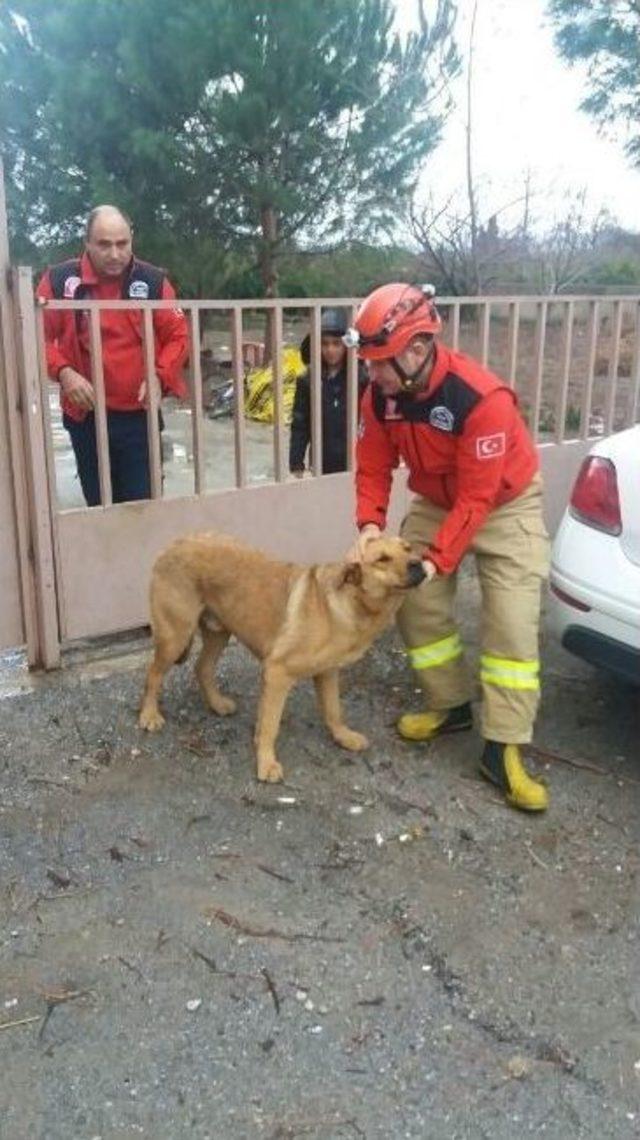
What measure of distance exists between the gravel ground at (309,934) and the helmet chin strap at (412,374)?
1395mm

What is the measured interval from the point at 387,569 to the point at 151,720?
1.24 meters

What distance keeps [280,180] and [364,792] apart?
10.6m

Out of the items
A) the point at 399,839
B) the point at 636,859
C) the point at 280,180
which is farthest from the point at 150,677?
the point at 280,180

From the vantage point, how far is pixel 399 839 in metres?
3.12

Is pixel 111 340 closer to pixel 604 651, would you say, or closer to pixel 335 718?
pixel 335 718

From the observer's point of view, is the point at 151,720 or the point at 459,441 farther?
the point at 151,720

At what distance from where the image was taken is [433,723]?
12.4ft

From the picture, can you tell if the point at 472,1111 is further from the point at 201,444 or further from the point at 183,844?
the point at 201,444

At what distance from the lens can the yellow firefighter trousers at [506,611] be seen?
330 centimetres

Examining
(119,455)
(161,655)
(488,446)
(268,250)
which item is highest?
(268,250)

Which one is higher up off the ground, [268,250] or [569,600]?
[268,250]

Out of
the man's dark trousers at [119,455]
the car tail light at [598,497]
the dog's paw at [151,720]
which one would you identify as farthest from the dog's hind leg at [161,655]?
the car tail light at [598,497]

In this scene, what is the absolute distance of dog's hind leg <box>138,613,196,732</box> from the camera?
3637mm

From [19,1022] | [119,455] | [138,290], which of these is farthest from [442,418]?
[19,1022]
